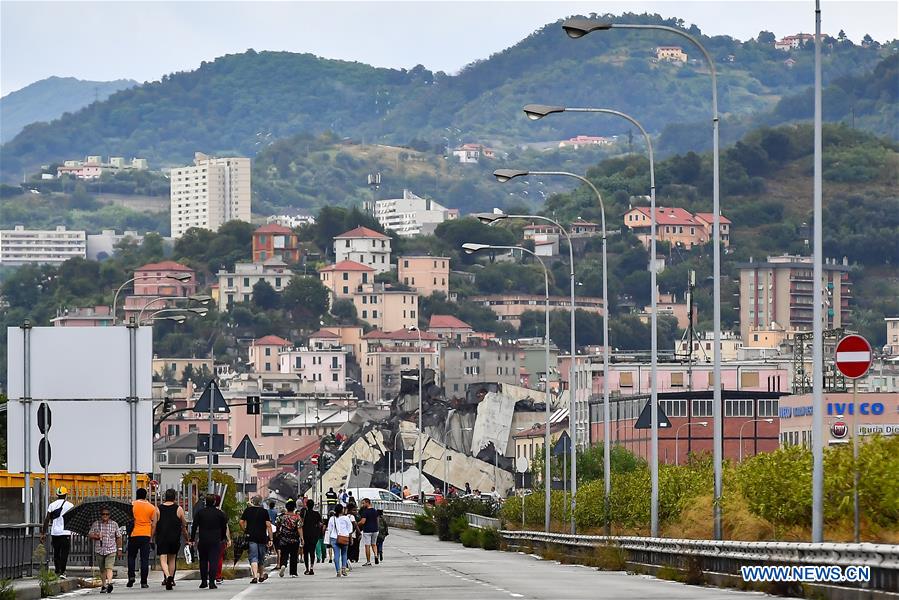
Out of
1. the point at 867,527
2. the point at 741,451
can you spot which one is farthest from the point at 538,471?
the point at 867,527

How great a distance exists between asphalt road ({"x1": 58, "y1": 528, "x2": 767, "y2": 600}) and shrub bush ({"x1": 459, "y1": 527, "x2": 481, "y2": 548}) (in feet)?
71.6

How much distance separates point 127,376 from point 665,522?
1239 cm

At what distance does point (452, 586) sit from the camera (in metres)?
29.1

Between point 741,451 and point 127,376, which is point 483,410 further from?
point 127,376

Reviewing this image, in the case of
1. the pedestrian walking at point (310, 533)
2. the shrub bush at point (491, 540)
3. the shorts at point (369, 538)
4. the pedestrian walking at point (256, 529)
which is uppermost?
the pedestrian walking at point (256, 529)

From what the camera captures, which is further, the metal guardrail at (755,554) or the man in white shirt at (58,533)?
the man in white shirt at (58,533)

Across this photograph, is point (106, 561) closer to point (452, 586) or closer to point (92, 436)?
point (92, 436)

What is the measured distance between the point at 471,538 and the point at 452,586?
35.4 meters

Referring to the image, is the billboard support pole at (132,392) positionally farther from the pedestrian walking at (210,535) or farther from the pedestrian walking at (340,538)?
the pedestrian walking at (340,538)

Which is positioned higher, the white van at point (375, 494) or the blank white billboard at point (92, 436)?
the blank white billboard at point (92, 436)

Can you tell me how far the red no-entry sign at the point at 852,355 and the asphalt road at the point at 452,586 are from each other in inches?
117

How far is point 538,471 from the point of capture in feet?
319

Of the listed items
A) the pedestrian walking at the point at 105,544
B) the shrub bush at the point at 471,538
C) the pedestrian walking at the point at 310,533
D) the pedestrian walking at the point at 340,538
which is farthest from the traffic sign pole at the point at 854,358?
the shrub bush at the point at 471,538

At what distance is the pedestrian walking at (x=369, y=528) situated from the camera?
42.5 m
